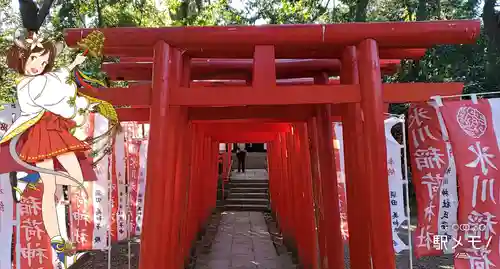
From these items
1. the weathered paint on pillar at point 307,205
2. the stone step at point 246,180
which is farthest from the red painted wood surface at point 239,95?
the stone step at point 246,180

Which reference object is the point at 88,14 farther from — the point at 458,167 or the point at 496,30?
the point at 458,167

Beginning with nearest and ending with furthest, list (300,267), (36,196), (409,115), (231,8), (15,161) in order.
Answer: (15,161)
(36,196)
(409,115)
(300,267)
(231,8)

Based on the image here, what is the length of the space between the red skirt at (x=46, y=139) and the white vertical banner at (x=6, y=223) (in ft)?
1.84

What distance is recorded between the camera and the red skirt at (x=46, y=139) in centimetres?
365

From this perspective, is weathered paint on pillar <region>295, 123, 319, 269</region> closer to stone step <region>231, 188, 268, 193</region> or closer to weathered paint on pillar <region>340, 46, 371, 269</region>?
weathered paint on pillar <region>340, 46, 371, 269</region>

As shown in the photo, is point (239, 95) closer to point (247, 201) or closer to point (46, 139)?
point (46, 139)

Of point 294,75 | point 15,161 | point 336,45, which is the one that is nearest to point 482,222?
point 336,45

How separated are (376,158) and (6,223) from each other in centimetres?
326

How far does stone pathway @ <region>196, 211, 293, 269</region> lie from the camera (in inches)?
367

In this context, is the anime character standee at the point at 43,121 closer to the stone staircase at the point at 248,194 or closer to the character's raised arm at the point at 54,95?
the character's raised arm at the point at 54,95

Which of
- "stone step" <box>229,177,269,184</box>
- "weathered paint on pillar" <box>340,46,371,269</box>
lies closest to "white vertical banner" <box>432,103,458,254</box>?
"weathered paint on pillar" <box>340,46,371,269</box>

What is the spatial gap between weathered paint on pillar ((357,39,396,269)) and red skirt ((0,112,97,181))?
8.00 feet

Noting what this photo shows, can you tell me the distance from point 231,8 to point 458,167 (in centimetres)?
1326

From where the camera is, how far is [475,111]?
403 centimetres
